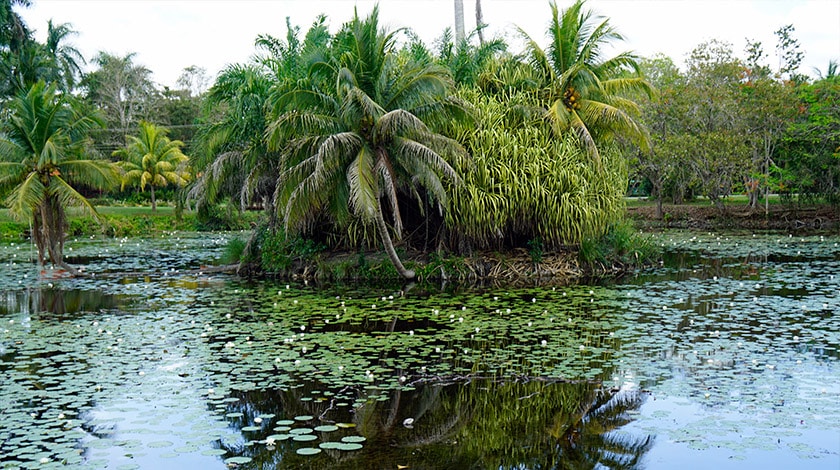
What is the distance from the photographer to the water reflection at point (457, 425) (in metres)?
6.24

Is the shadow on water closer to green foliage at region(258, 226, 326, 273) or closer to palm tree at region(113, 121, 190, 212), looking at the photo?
green foliage at region(258, 226, 326, 273)

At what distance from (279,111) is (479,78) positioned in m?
Result: 5.98

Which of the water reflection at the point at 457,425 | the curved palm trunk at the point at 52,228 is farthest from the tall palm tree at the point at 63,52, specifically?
the water reflection at the point at 457,425

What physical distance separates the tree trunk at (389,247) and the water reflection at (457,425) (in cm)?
762

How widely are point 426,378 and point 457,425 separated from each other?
1585 millimetres

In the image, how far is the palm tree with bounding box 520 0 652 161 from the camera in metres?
18.4

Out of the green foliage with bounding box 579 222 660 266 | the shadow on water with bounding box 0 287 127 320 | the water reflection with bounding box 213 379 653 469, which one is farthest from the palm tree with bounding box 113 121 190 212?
the water reflection with bounding box 213 379 653 469

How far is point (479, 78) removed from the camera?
19219 mm

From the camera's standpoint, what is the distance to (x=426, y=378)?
8727 millimetres

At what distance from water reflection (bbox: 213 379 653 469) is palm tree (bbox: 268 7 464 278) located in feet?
23.4

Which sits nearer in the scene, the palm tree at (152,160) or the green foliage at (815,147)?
the green foliage at (815,147)

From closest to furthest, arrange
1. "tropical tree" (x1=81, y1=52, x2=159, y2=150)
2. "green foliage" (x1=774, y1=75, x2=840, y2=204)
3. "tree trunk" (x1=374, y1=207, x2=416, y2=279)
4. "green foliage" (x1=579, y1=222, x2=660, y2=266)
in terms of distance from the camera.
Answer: "tree trunk" (x1=374, y1=207, x2=416, y2=279) → "green foliage" (x1=579, y1=222, x2=660, y2=266) → "green foliage" (x1=774, y1=75, x2=840, y2=204) → "tropical tree" (x1=81, y1=52, x2=159, y2=150)

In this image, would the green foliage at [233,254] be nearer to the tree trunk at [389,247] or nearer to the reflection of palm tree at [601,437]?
the tree trunk at [389,247]

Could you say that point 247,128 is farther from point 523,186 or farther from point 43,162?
point 523,186
